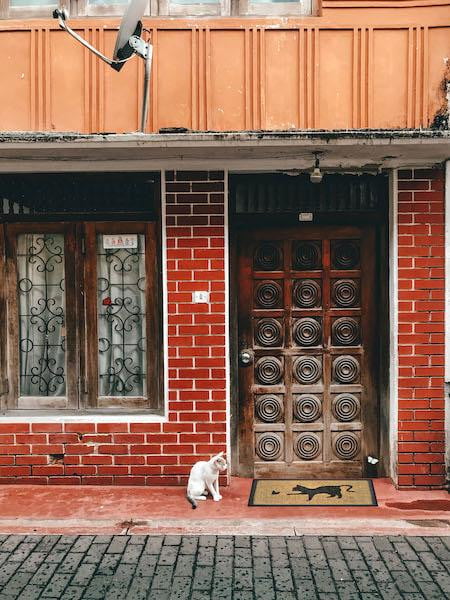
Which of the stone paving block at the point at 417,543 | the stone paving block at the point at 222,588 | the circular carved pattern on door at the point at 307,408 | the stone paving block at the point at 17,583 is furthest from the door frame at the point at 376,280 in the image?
the stone paving block at the point at 17,583

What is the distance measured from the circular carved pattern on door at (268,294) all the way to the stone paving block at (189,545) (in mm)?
2340

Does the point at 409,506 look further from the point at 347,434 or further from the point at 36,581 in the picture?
the point at 36,581

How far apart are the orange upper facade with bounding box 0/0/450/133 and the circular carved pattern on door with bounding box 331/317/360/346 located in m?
1.89

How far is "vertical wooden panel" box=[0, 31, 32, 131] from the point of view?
5.90 meters

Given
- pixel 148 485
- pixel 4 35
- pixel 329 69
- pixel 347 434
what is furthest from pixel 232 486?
pixel 4 35

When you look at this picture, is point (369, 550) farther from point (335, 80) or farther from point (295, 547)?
point (335, 80)

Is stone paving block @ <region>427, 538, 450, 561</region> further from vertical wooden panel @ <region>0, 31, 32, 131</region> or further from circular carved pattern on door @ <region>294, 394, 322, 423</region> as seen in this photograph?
vertical wooden panel @ <region>0, 31, 32, 131</region>

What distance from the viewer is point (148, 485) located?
20.2ft

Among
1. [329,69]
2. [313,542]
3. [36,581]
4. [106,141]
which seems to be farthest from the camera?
[329,69]

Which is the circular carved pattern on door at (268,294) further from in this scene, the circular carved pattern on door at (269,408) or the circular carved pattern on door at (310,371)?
the circular carved pattern on door at (269,408)

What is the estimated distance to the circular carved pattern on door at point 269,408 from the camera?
6379 mm

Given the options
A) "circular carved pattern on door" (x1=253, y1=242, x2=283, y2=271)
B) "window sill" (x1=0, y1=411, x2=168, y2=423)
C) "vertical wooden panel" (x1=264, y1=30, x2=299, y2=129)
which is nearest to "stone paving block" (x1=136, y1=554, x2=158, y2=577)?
"window sill" (x1=0, y1=411, x2=168, y2=423)

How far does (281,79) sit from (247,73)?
0.32 metres

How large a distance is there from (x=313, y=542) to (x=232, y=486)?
4.35 feet
